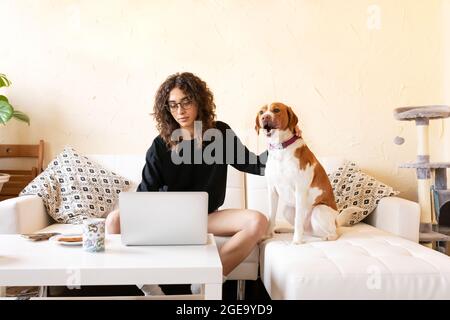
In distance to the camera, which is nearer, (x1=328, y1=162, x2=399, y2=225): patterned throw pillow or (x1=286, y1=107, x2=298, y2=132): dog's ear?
(x1=286, y1=107, x2=298, y2=132): dog's ear

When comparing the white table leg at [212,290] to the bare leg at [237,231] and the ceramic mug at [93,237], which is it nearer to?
the ceramic mug at [93,237]

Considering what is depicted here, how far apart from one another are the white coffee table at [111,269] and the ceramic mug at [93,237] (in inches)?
1.3

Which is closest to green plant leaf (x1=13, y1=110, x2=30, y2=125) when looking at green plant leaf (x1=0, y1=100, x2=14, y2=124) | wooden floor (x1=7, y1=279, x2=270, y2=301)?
green plant leaf (x1=0, y1=100, x2=14, y2=124)

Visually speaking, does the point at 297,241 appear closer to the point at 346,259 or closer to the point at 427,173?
the point at 346,259

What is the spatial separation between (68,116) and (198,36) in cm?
97

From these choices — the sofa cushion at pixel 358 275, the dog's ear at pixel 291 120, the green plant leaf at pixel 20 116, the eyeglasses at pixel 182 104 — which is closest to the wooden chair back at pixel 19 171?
the green plant leaf at pixel 20 116

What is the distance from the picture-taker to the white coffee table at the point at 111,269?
1.14m

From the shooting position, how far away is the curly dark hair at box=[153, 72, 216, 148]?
6.41 ft

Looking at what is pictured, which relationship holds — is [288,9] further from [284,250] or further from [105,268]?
[105,268]

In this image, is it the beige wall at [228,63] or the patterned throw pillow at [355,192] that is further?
the beige wall at [228,63]

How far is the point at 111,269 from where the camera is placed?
1.15m

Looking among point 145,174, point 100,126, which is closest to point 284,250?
point 145,174

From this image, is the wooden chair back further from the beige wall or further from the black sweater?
the black sweater

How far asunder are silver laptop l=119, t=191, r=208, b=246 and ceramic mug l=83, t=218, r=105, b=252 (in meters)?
0.08
